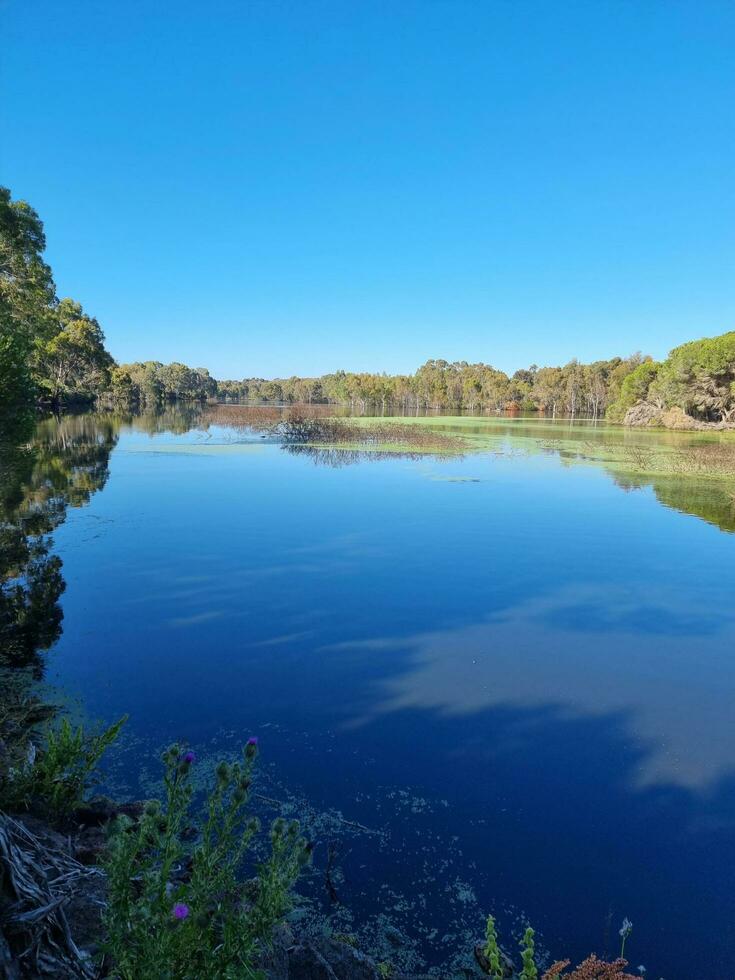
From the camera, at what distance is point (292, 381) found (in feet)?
632

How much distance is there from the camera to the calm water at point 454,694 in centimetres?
342

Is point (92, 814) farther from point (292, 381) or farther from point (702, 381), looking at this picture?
point (292, 381)

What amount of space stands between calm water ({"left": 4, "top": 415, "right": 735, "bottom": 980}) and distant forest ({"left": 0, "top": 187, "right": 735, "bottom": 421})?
19.2 ft

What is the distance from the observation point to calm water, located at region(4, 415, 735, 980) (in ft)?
11.2

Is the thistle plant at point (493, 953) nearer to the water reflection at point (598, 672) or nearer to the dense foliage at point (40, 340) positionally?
the water reflection at point (598, 672)

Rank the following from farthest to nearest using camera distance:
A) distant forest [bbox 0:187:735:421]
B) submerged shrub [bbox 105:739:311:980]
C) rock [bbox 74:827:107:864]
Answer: distant forest [bbox 0:187:735:421], rock [bbox 74:827:107:864], submerged shrub [bbox 105:739:311:980]

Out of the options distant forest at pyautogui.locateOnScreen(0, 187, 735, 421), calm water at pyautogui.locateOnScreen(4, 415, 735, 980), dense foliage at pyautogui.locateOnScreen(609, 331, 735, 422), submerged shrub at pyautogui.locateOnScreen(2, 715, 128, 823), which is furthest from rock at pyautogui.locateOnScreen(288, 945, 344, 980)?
dense foliage at pyautogui.locateOnScreen(609, 331, 735, 422)

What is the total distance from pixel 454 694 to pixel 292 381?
193 metres

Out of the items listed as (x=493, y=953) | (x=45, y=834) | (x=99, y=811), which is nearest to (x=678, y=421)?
(x=493, y=953)

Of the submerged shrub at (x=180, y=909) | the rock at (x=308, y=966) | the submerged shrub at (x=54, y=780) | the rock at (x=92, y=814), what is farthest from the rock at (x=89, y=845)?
the submerged shrub at (x=180, y=909)

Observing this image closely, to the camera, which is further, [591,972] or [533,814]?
[533,814]

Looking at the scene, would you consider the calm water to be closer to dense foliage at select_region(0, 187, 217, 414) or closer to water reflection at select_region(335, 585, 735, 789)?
water reflection at select_region(335, 585, 735, 789)

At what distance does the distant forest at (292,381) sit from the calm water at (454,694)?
19.2ft

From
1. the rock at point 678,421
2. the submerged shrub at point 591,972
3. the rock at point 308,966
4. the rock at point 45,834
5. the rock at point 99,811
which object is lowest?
the submerged shrub at point 591,972
